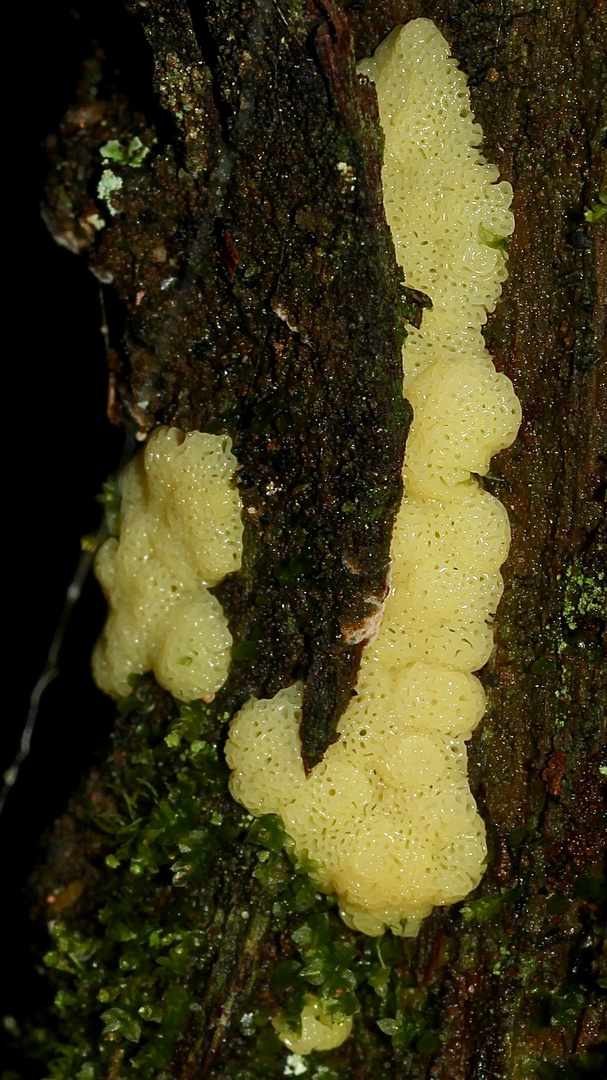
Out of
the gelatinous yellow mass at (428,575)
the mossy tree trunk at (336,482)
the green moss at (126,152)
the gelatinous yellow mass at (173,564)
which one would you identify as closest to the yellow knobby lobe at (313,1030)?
the mossy tree trunk at (336,482)

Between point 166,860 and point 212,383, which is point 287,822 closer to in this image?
point 166,860

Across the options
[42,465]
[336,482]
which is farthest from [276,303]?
[42,465]

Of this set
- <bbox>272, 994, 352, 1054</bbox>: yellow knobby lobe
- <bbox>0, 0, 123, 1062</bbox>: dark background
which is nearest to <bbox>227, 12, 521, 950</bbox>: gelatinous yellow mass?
<bbox>272, 994, 352, 1054</bbox>: yellow knobby lobe

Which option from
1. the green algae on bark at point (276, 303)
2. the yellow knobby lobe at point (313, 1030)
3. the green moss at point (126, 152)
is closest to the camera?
the green algae on bark at point (276, 303)

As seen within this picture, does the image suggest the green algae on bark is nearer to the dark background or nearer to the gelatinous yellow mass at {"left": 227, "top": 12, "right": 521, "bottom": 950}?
the gelatinous yellow mass at {"left": 227, "top": 12, "right": 521, "bottom": 950}

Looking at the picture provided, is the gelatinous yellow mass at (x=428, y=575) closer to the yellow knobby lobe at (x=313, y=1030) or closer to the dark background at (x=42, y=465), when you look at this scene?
the yellow knobby lobe at (x=313, y=1030)

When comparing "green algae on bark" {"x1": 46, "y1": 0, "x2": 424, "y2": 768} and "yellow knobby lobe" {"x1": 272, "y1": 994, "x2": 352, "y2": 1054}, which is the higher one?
"green algae on bark" {"x1": 46, "y1": 0, "x2": 424, "y2": 768}
